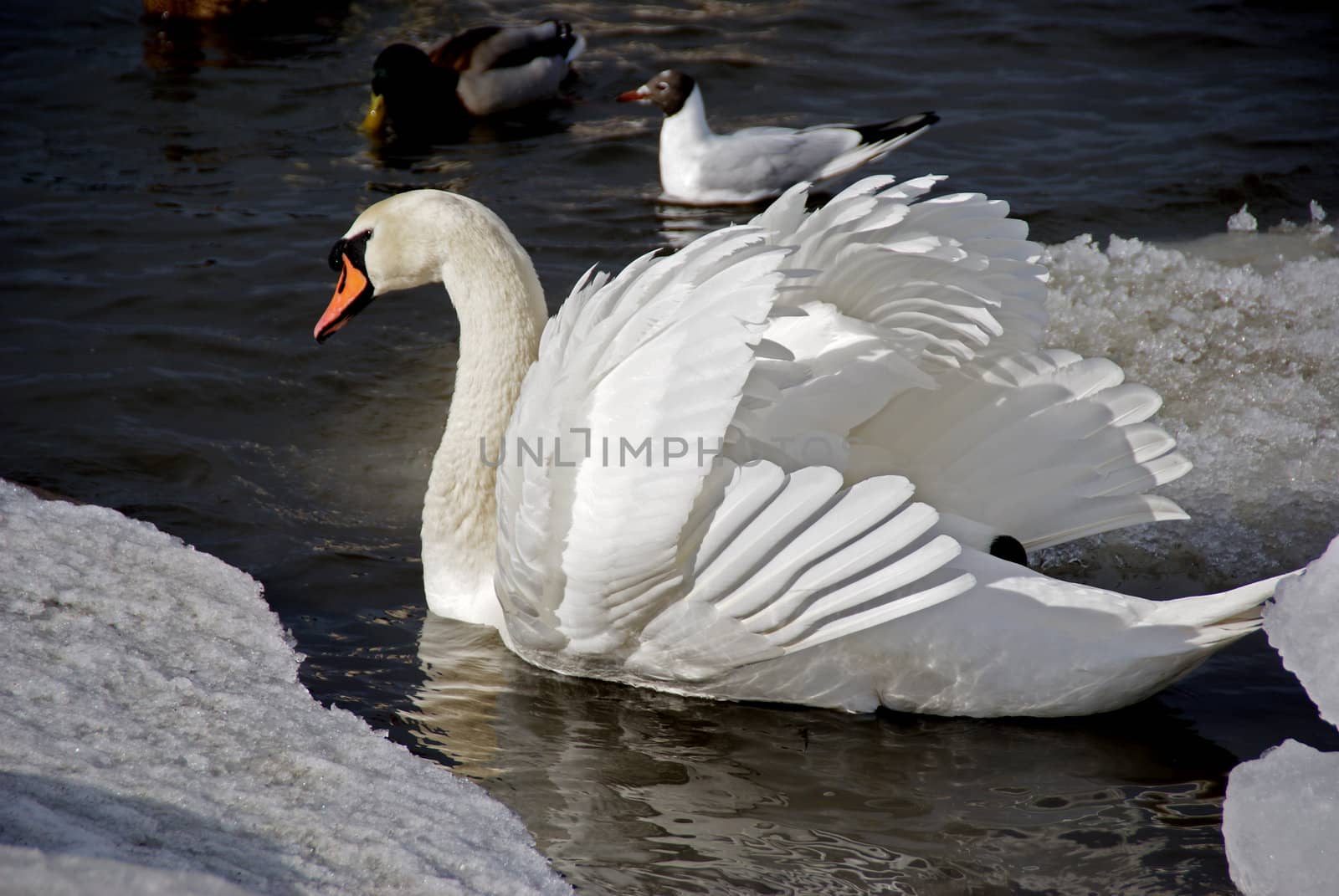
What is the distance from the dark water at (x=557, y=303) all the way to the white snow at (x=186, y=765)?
0.75ft

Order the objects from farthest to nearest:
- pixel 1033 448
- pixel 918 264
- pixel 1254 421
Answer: pixel 1254 421
pixel 1033 448
pixel 918 264

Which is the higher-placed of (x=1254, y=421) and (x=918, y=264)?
(x=918, y=264)

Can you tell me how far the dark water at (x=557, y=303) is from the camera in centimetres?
334

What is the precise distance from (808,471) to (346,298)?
7.05 ft

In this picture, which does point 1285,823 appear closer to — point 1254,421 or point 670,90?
point 1254,421

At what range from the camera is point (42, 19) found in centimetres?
1132

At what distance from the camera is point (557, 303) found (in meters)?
6.95

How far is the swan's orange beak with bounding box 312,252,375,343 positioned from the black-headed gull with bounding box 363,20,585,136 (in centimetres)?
530

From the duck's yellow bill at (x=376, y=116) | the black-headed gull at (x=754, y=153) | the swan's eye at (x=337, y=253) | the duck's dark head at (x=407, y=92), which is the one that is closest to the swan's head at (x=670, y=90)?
the black-headed gull at (x=754, y=153)

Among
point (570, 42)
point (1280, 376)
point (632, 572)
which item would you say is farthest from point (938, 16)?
point (632, 572)

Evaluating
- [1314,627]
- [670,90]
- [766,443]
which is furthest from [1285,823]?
[670,90]

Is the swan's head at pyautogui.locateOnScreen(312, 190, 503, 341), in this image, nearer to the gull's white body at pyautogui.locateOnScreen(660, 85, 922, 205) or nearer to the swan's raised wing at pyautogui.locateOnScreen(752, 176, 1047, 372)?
the swan's raised wing at pyautogui.locateOnScreen(752, 176, 1047, 372)

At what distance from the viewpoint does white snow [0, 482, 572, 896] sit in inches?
102

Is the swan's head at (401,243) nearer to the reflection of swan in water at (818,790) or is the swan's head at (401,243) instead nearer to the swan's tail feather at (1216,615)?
the reflection of swan in water at (818,790)
